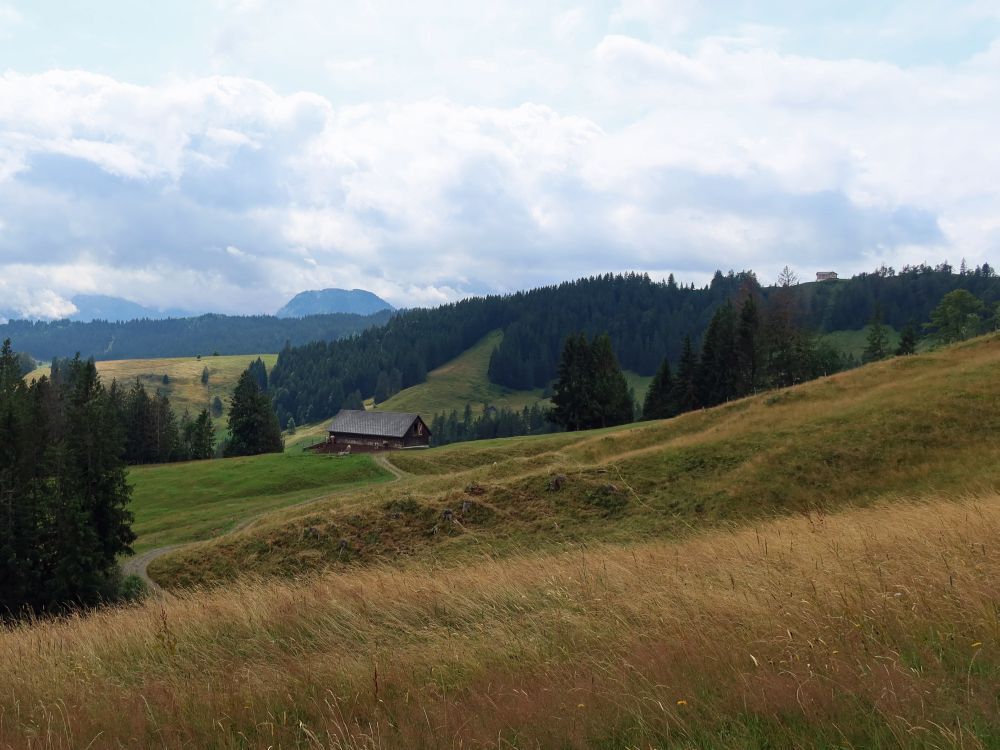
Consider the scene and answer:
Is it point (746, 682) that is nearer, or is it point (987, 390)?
point (746, 682)

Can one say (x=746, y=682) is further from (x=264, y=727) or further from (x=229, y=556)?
(x=229, y=556)

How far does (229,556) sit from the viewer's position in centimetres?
3098

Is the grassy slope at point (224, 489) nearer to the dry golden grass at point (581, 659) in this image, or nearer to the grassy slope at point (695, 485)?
the grassy slope at point (695, 485)

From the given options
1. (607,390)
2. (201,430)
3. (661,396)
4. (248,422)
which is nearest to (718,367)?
(661,396)

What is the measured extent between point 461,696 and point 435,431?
17436 cm

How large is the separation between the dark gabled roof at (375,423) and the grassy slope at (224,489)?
30939 mm

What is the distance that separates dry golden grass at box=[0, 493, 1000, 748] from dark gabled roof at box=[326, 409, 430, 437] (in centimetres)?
9312

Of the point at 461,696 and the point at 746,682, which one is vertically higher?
the point at 746,682

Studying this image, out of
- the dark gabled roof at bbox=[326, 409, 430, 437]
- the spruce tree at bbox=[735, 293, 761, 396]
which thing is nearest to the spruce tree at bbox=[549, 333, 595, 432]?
the spruce tree at bbox=[735, 293, 761, 396]

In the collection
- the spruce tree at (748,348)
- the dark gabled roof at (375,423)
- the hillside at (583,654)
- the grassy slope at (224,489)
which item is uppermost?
the spruce tree at (748,348)

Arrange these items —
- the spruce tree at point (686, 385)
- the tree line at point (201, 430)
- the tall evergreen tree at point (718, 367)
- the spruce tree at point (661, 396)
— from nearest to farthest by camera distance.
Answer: the tall evergreen tree at point (718, 367)
the spruce tree at point (686, 385)
the spruce tree at point (661, 396)
the tree line at point (201, 430)

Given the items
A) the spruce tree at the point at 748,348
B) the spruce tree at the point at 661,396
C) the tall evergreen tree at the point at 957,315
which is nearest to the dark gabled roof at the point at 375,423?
the spruce tree at the point at 661,396

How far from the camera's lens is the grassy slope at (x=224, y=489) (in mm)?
46281

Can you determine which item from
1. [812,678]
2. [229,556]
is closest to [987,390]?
[812,678]
